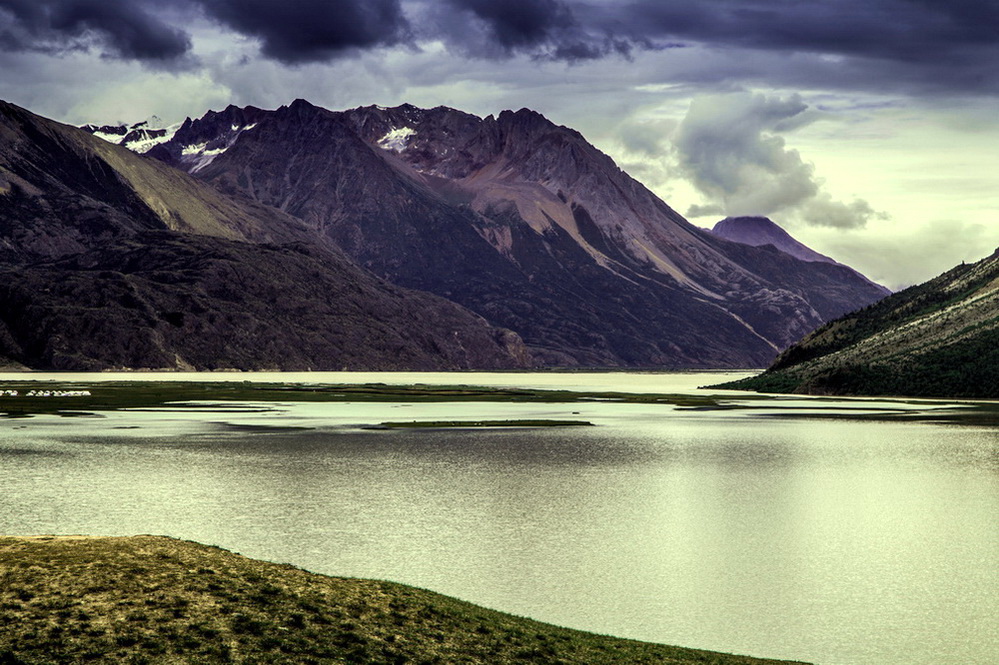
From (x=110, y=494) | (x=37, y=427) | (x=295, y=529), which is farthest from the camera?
(x=37, y=427)

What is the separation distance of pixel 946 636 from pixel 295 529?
23.6 m

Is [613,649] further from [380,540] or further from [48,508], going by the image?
[48,508]

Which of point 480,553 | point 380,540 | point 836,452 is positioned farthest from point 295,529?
point 836,452

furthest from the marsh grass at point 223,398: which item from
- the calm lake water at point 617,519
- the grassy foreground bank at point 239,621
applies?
the grassy foreground bank at point 239,621

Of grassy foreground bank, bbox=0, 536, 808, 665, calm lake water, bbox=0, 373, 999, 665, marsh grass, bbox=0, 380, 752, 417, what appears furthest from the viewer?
marsh grass, bbox=0, 380, 752, 417

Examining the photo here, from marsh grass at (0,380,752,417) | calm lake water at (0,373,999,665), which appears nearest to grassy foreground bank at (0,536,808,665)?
calm lake water at (0,373,999,665)

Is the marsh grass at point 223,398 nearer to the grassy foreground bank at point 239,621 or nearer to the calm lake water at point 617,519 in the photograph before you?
the calm lake water at point 617,519

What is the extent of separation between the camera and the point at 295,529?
39562 mm

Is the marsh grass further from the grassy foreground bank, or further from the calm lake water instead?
the grassy foreground bank

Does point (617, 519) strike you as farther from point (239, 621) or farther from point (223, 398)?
point (223, 398)

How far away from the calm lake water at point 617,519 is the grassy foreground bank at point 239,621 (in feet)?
9.28

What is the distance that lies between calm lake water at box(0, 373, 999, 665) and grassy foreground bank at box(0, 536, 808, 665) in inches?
111

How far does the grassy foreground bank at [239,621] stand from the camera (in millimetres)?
21906

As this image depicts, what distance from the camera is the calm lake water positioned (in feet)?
91.7
